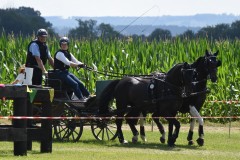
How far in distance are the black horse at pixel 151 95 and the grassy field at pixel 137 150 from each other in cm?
64

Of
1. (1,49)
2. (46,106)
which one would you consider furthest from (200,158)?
(1,49)

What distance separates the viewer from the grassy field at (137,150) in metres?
19.0

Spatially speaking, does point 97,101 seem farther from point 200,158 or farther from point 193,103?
point 200,158

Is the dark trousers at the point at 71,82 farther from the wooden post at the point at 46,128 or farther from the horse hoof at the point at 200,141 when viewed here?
the wooden post at the point at 46,128

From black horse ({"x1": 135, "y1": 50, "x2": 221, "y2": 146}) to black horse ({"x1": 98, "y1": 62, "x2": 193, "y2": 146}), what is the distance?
1.42ft

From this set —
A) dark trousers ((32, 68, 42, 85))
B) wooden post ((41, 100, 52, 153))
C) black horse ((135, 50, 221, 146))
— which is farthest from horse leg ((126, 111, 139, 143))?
wooden post ((41, 100, 52, 153))

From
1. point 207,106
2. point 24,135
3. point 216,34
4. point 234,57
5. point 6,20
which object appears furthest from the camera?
point 6,20

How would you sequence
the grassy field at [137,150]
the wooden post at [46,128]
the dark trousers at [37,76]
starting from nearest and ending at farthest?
the grassy field at [137,150]
the wooden post at [46,128]
the dark trousers at [37,76]

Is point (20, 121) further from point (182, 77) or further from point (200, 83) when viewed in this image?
point (200, 83)

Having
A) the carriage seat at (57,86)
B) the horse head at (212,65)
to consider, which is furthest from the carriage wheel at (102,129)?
the horse head at (212,65)

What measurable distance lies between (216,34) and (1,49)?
1422 inches

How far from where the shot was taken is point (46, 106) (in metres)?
19.5

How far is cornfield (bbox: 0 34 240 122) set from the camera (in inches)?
1211

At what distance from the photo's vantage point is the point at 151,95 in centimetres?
2281
